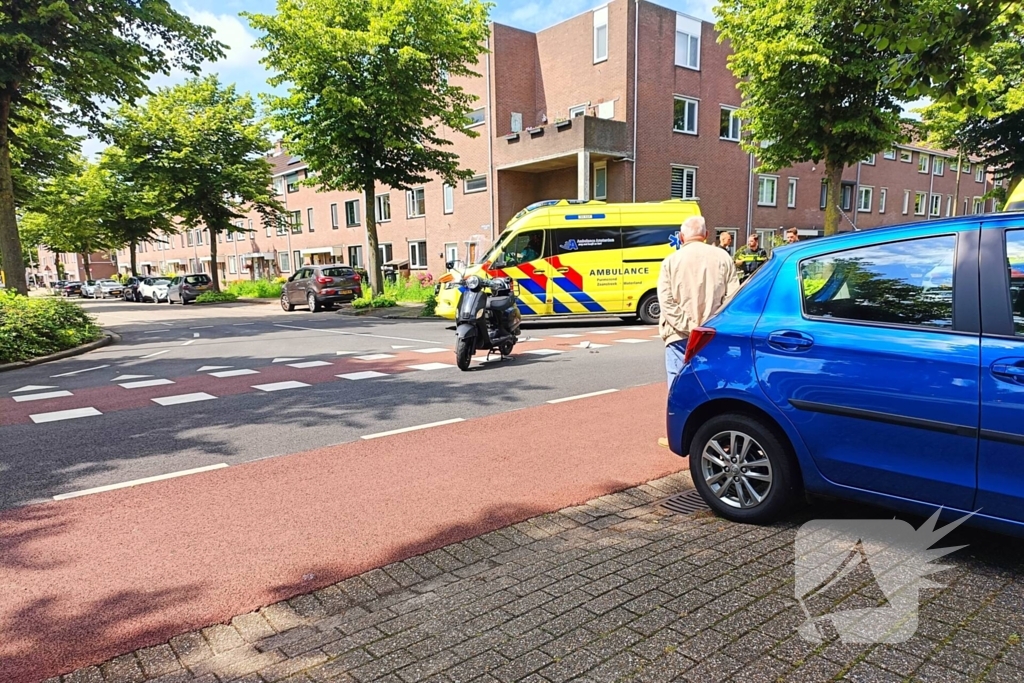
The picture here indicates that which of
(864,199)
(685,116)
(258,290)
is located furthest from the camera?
(864,199)

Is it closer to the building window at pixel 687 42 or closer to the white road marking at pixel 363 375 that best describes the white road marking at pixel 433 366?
the white road marking at pixel 363 375

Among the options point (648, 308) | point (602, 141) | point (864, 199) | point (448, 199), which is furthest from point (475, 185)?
point (864, 199)

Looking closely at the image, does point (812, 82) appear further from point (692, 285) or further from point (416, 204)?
point (416, 204)

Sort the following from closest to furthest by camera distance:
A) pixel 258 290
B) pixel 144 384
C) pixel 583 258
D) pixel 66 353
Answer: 1. pixel 144 384
2. pixel 66 353
3. pixel 583 258
4. pixel 258 290

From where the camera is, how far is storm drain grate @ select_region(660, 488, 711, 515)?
3807 millimetres

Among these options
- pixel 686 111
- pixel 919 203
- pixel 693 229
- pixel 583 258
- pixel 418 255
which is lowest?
pixel 583 258

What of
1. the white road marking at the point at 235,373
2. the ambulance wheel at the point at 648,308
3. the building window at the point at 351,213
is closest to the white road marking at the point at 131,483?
the white road marking at the point at 235,373

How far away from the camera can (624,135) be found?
24.2 m

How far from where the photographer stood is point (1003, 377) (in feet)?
8.47

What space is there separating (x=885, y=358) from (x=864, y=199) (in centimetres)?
4050

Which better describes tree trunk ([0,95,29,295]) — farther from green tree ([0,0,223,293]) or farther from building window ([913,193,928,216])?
building window ([913,193,928,216])

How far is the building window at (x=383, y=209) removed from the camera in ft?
114

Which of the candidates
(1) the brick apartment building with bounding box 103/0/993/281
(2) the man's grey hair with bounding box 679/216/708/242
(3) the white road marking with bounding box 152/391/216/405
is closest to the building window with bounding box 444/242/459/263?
(1) the brick apartment building with bounding box 103/0/993/281

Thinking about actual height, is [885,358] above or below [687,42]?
below
